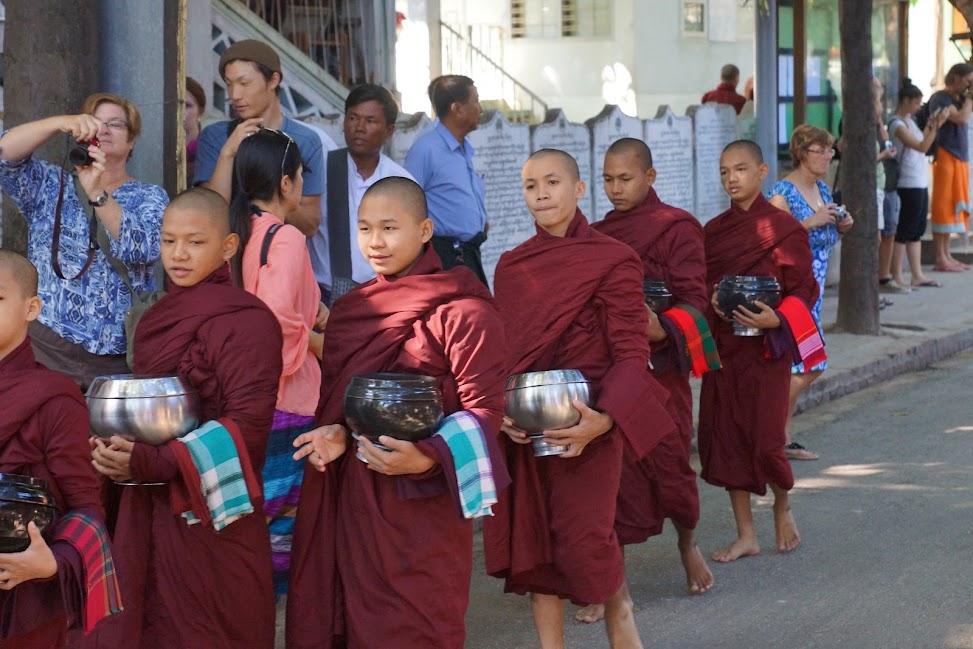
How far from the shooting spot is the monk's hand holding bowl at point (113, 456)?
142 inches

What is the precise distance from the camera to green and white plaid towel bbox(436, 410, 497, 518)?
3.61 m

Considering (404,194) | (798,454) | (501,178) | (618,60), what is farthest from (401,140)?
(618,60)

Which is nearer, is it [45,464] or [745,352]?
[45,464]

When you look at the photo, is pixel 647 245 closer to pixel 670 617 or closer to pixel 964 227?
pixel 670 617

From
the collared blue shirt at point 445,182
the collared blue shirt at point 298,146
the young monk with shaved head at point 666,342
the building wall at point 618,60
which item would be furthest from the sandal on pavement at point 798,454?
the building wall at point 618,60

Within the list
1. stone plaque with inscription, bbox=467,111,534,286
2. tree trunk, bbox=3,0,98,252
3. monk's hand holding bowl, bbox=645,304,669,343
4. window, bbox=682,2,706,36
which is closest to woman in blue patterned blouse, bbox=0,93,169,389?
tree trunk, bbox=3,0,98,252

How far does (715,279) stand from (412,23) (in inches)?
520

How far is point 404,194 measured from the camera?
3910 mm

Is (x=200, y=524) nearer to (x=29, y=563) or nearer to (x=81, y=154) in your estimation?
(x=29, y=563)

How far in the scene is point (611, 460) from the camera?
4.41 metres

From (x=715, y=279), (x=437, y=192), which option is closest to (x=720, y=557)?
(x=715, y=279)

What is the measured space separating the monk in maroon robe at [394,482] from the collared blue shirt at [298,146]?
1828mm

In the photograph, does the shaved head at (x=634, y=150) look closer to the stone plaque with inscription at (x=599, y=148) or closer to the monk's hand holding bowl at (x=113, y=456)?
the monk's hand holding bowl at (x=113, y=456)

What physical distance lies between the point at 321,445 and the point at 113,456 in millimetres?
535
